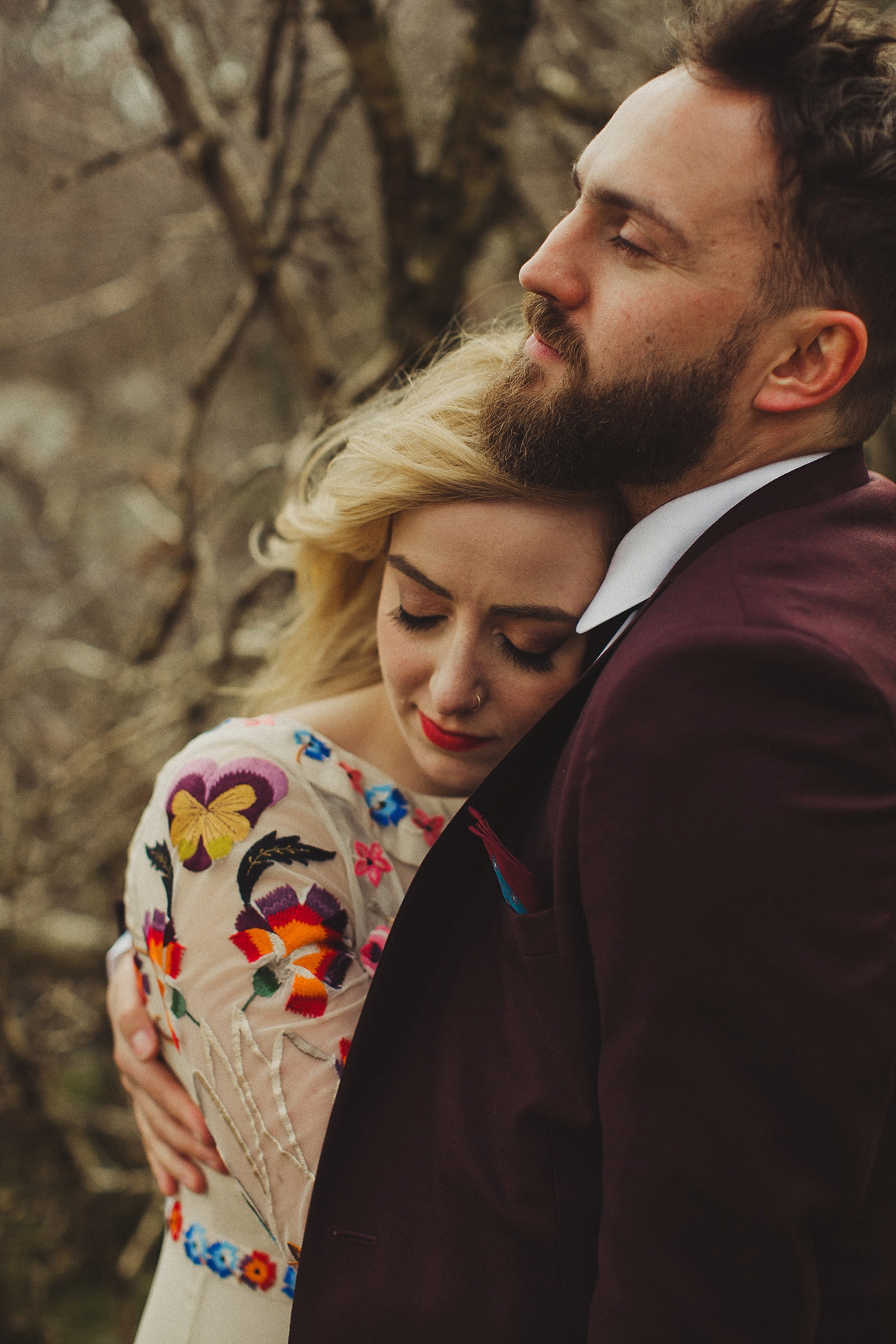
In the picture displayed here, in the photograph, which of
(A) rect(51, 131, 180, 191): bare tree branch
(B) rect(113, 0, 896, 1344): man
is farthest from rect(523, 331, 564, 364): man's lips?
(A) rect(51, 131, 180, 191): bare tree branch

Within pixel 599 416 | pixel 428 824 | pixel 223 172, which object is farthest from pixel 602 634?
pixel 223 172

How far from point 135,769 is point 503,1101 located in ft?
8.06

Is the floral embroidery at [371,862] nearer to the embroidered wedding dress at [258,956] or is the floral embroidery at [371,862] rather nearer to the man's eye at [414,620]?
the embroidered wedding dress at [258,956]

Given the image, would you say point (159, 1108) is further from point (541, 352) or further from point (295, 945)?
point (541, 352)

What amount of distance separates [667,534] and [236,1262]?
1342 mm

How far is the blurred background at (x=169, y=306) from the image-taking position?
8.07 feet

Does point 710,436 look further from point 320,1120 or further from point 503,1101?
point 320,1120

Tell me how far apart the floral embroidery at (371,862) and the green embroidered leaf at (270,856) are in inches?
2.8

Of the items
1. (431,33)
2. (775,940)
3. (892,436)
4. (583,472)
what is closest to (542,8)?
(431,33)

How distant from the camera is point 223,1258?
5.17ft

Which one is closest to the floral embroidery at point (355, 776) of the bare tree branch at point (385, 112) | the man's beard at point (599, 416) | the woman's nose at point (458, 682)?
the woman's nose at point (458, 682)

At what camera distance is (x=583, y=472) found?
4.57 feet

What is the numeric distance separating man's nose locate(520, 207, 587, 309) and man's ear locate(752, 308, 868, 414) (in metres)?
0.28

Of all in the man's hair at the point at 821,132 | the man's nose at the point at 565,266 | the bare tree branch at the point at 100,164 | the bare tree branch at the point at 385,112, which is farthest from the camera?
the bare tree branch at the point at 100,164
